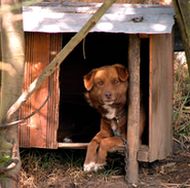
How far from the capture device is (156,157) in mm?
6016

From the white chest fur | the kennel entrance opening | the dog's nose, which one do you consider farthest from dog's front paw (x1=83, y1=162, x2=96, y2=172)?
the kennel entrance opening

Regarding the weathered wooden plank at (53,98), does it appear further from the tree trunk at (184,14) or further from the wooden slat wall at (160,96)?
the tree trunk at (184,14)

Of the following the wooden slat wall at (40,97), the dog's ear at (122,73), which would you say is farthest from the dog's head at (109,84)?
the wooden slat wall at (40,97)

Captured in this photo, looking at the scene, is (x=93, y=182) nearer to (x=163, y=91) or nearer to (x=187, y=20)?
(x=163, y=91)

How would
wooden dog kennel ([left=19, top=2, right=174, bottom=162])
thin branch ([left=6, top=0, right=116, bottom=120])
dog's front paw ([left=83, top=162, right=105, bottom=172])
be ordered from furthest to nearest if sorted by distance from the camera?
dog's front paw ([left=83, top=162, right=105, bottom=172]) < wooden dog kennel ([left=19, top=2, right=174, bottom=162]) < thin branch ([left=6, top=0, right=116, bottom=120])

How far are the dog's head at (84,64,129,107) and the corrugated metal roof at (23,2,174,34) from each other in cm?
52

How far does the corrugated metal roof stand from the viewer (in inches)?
210

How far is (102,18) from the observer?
571 cm

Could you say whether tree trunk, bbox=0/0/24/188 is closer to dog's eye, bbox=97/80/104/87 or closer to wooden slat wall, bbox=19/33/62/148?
wooden slat wall, bbox=19/33/62/148

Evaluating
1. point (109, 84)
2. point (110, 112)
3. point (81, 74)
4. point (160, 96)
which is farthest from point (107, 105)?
point (81, 74)

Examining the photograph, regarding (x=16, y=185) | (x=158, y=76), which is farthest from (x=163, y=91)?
(x=16, y=185)

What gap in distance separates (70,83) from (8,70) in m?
4.54

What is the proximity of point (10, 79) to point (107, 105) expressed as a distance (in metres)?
2.92

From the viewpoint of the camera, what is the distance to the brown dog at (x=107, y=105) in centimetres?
592
